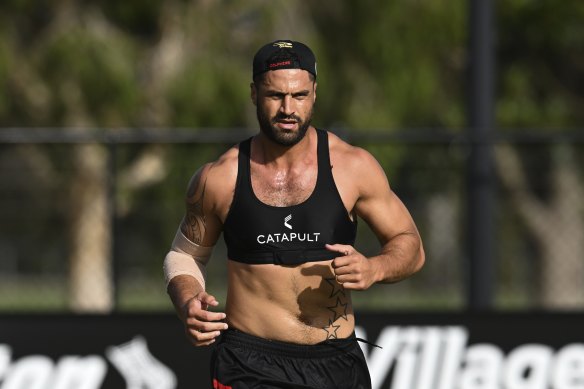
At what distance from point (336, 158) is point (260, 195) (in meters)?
0.37

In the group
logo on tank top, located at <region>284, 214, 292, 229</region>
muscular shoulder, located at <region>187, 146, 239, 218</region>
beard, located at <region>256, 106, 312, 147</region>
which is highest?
beard, located at <region>256, 106, 312, 147</region>

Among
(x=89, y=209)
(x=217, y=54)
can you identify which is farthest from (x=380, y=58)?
(x=89, y=209)

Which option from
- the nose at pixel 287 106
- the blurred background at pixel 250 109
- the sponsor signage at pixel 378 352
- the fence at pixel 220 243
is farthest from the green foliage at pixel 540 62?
the nose at pixel 287 106

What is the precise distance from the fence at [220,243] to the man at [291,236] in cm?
471

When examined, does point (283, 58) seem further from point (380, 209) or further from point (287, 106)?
point (380, 209)

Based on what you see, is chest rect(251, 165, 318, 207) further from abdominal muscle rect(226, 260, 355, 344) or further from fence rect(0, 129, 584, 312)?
fence rect(0, 129, 584, 312)

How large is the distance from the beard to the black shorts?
857mm

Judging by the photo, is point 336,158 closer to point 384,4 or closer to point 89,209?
point 89,209

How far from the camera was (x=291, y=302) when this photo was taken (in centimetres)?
577

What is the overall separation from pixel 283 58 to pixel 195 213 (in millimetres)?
851

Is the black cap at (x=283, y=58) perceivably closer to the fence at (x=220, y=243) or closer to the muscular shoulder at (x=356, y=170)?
the muscular shoulder at (x=356, y=170)

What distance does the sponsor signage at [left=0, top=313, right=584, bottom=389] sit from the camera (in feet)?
30.0

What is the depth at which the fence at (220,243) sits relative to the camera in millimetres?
10906

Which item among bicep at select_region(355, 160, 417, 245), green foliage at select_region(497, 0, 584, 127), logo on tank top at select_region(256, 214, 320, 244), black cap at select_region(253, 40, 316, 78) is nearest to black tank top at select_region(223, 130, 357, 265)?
logo on tank top at select_region(256, 214, 320, 244)
